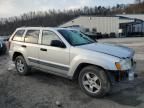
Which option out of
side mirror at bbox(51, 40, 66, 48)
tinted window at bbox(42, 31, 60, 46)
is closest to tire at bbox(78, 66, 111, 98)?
side mirror at bbox(51, 40, 66, 48)

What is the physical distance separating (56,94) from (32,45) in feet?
6.70

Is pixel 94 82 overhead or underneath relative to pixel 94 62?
underneath

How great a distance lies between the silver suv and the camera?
4.86 meters

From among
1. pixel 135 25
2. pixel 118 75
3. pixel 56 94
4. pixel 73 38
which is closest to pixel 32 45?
pixel 73 38

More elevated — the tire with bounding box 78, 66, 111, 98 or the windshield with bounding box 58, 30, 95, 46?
the windshield with bounding box 58, 30, 95, 46

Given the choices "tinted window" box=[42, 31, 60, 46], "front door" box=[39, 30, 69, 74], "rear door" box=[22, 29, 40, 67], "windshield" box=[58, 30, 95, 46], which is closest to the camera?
"front door" box=[39, 30, 69, 74]

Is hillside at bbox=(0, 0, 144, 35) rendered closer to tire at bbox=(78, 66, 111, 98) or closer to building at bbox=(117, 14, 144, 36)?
building at bbox=(117, 14, 144, 36)

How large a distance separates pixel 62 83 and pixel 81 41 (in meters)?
1.42

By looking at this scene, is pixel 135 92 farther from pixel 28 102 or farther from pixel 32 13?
pixel 32 13

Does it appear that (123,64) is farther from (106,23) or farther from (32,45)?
(106,23)

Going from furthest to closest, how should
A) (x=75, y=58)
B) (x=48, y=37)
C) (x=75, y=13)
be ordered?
1. (x=75, y=13)
2. (x=48, y=37)
3. (x=75, y=58)

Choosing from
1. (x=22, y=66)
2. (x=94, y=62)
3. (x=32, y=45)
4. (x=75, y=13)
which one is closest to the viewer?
(x=94, y=62)

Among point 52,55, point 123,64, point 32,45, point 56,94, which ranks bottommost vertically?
point 56,94

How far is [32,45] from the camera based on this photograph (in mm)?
6590
